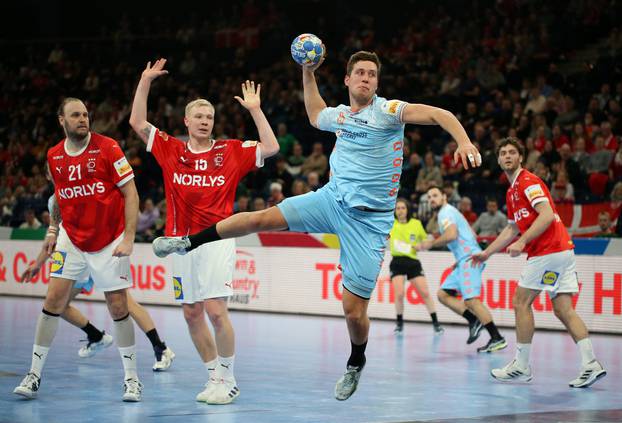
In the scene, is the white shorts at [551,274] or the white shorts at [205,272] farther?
the white shorts at [551,274]

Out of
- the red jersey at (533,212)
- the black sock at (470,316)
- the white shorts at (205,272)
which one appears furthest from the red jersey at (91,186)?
the black sock at (470,316)

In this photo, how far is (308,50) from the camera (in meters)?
7.22

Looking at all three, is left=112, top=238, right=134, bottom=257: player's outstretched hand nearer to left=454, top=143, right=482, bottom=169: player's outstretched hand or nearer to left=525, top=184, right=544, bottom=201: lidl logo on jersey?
left=454, top=143, right=482, bottom=169: player's outstretched hand

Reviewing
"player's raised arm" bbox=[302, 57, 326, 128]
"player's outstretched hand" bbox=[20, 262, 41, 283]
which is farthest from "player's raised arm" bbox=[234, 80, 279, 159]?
"player's outstretched hand" bbox=[20, 262, 41, 283]

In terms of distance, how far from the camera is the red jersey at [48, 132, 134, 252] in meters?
7.93

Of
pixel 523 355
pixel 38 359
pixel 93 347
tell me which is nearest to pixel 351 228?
pixel 38 359

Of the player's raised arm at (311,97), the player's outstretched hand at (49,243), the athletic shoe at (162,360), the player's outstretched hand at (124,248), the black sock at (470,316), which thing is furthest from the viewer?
the black sock at (470,316)

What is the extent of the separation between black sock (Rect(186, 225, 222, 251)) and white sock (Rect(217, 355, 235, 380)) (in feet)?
5.25

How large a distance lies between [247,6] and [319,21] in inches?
119

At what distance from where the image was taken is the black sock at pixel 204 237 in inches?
265

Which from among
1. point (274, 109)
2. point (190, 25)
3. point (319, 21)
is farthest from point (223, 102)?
point (190, 25)

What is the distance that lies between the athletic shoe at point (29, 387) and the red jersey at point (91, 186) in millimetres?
1204

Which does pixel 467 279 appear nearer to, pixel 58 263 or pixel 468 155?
pixel 58 263

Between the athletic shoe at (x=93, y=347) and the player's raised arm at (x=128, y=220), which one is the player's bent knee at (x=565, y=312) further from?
the athletic shoe at (x=93, y=347)
